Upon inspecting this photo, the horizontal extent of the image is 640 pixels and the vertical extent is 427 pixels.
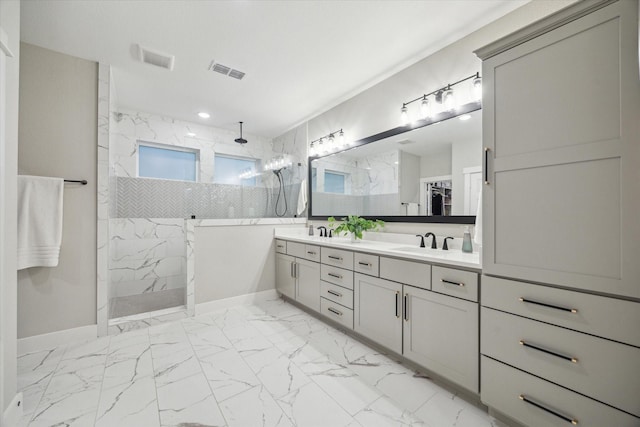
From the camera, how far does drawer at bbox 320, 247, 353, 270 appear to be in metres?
2.27

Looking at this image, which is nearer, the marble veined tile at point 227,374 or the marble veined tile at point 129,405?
the marble veined tile at point 129,405

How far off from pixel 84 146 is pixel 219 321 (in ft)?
6.72

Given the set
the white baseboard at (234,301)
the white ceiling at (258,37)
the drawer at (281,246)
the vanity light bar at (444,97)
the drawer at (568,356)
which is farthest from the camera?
the drawer at (281,246)

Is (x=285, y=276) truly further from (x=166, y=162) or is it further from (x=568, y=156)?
(x=568, y=156)

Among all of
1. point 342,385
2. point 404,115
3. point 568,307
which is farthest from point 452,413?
point 404,115

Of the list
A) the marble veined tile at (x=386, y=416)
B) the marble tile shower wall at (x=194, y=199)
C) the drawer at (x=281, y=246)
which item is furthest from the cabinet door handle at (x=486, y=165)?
the marble tile shower wall at (x=194, y=199)

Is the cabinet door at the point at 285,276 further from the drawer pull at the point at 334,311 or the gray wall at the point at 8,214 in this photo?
the gray wall at the point at 8,214

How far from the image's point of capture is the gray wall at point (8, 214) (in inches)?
48.1

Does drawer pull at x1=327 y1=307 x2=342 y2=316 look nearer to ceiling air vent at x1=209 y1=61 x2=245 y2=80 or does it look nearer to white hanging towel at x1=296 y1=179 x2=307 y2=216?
white hanging towel at x1=296 y1=179 x2=307 y2=216

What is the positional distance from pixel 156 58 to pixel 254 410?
2.96m

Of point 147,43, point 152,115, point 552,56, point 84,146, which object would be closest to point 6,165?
point 84,146

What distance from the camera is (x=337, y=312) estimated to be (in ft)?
7.81

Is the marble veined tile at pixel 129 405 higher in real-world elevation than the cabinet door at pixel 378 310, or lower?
lower

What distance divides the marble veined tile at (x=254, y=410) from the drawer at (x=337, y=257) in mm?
1106
